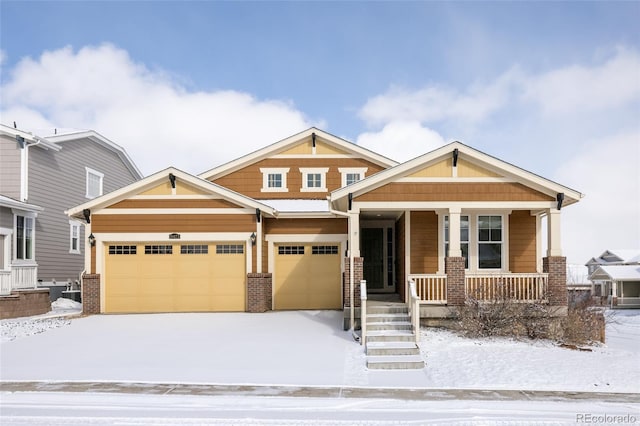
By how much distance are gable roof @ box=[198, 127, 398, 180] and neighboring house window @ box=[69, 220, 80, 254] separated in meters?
8.02

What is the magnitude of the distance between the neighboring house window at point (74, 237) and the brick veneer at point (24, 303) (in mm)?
5546

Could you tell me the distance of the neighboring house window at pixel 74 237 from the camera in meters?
24.6

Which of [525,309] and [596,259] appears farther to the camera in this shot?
[596,259]

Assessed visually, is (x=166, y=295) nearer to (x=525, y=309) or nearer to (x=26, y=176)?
(x=26, y=176)

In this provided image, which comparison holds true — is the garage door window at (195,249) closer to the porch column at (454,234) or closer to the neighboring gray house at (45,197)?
the neighboring gray house at (45,197)

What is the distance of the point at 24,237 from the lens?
20.9 meters

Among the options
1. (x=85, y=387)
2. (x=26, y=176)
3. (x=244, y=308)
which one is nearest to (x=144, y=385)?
(x=85, y=387)

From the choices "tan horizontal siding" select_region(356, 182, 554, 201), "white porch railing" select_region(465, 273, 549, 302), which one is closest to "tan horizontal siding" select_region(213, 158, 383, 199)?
"tan horizontal siding" select_region(356, 182, 554, 201)

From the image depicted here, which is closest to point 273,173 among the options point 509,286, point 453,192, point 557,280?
point 453,192

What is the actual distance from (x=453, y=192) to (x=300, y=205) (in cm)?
702

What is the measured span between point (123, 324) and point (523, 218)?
1216 centimetres

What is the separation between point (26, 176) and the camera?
69.3 feet

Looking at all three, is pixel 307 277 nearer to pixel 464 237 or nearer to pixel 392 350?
pixel 464 237

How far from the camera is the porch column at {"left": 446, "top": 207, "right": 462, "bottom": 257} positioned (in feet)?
46.7
